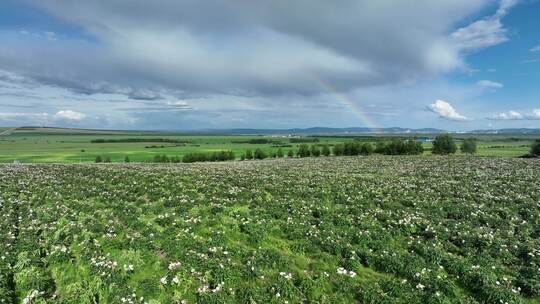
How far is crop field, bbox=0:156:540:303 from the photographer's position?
31.7 ft

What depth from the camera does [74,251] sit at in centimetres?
1237

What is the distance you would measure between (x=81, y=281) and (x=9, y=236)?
5698 millimetres

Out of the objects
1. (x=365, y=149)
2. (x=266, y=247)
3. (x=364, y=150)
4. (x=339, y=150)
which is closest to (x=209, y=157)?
(x=339, y=150)

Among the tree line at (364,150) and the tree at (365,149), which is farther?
the tree at (365,149)

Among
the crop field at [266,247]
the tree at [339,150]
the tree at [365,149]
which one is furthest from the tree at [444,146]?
the crop field at [266,247]

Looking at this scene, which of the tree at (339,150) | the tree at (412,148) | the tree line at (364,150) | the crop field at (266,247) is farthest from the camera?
A: the tree at (339,150)

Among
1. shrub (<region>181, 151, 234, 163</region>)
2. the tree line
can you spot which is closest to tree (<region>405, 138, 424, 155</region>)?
the tree line

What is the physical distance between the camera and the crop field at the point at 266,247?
9.67 m

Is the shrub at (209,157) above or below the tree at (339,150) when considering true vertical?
below

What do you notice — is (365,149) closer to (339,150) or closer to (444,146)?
(339,150)

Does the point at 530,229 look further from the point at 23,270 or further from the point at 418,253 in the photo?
the point at 23,270

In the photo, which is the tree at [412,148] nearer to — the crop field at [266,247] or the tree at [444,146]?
the tree at [444,146]

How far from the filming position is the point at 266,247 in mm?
13039

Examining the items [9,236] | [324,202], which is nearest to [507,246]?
[324,202]
